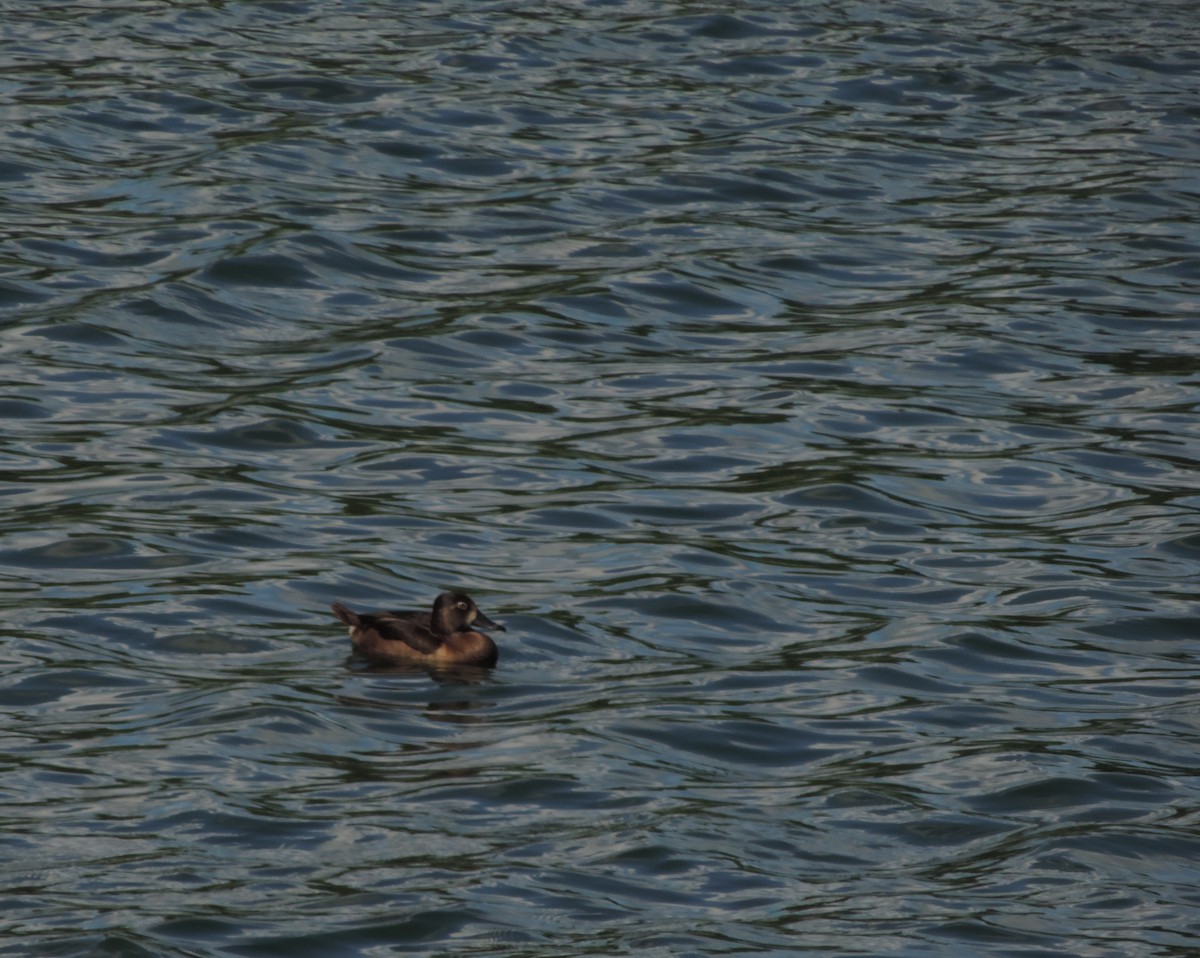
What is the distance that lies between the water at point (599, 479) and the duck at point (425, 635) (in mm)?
176

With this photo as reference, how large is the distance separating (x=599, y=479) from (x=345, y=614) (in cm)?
312

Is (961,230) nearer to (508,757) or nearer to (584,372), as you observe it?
(584,372)

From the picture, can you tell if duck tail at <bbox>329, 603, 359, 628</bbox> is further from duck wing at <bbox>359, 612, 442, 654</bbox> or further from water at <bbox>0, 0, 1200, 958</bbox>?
water at <bbox>0, 0, 1200, 958</bbox>

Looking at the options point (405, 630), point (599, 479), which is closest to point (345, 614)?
point (405, 630)

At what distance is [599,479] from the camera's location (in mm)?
14141

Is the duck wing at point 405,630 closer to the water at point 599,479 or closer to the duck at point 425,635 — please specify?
the duck at point 425,635

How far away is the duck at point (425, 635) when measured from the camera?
36.1ft

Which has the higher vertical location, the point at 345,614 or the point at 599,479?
the point at 345,614

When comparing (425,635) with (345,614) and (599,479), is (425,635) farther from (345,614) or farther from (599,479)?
(599,479)

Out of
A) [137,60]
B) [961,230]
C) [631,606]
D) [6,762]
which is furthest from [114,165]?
[6,762]

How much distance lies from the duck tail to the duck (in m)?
0.06

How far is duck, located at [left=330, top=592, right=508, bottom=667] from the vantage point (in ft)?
36.1

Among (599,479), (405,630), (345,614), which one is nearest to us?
(405,630)

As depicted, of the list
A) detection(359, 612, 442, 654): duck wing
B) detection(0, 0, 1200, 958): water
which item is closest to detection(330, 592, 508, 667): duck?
detection(359, 612, 442, 654): duck wing
